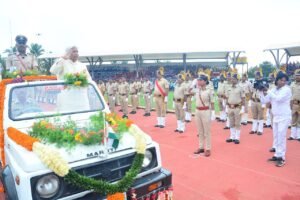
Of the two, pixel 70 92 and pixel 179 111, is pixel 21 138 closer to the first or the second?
pixel 70 92

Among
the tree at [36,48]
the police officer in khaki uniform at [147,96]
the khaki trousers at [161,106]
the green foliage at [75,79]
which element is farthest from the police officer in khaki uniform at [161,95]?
the tree at [36,48]

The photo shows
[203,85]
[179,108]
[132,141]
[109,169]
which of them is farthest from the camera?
[179,108]

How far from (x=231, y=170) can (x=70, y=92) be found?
3758 millimetres

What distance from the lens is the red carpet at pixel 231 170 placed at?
15.4 ft

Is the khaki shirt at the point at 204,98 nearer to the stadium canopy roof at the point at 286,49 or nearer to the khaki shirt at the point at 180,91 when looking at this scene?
the khaki shirt at the point at 180,91

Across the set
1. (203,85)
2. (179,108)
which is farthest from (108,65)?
(203,85)

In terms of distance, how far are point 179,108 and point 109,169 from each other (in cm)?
700

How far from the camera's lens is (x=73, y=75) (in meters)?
4.23

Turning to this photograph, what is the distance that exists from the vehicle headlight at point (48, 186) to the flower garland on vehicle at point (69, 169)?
0.47 ft

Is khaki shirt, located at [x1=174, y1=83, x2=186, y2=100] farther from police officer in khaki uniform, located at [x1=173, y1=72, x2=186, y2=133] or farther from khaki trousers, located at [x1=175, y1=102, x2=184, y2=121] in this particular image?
khaki trousers, located at [x1=175, y1=102, x2=184, y2=121]

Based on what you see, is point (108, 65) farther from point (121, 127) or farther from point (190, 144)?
point (121, 127)

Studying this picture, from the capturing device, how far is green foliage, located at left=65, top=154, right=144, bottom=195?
103 inches

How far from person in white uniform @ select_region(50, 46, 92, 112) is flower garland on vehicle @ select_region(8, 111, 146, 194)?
3.33ft

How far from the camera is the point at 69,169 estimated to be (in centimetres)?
262
